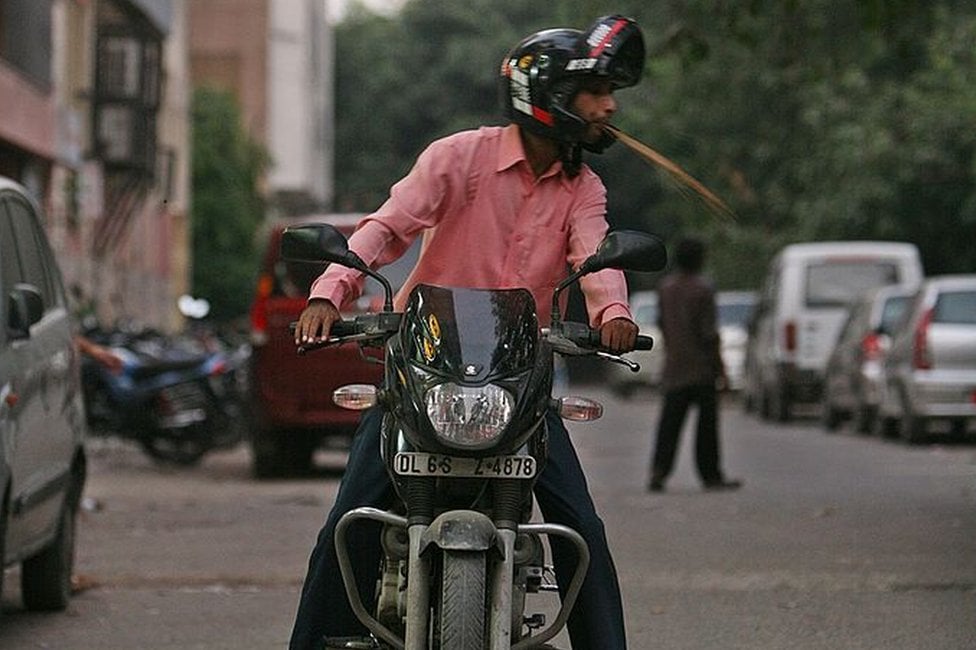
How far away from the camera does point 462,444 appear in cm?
543

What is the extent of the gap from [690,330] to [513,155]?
35.8 ft

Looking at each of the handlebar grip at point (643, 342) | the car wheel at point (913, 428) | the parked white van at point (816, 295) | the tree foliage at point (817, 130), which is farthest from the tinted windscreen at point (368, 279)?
the parked white van at point (816, 295)

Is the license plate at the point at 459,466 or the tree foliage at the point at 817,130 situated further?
the tree foliage at the point at 817,130

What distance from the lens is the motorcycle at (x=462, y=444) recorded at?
→ 544 cm

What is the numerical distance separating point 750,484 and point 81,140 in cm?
1962

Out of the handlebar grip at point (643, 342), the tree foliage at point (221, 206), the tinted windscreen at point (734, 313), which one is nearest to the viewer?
the handlebar grip at point (643, 342)

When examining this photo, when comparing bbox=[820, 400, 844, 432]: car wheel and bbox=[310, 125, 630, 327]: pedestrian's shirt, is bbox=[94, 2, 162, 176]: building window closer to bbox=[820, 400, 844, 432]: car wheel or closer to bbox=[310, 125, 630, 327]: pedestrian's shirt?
bbox=[820, 400, 844, 432]: car wheel

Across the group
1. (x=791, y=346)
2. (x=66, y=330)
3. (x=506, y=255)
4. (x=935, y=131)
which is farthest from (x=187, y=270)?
(x=506, y=255)

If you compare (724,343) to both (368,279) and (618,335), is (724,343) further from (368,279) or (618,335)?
(618,335)

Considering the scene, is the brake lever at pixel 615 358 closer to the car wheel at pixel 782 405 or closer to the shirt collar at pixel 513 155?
the shirt collar at pixel 513 155

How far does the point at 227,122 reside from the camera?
5175 cm

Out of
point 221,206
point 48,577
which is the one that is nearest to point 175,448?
point 48,577

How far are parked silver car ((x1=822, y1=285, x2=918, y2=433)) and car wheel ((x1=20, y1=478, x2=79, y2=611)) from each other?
15.2 meters

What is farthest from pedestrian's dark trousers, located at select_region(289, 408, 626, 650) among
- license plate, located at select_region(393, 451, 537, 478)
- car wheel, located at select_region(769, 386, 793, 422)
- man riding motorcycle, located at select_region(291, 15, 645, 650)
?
car wheel, located at select_region(769, 386, 793, 422)
